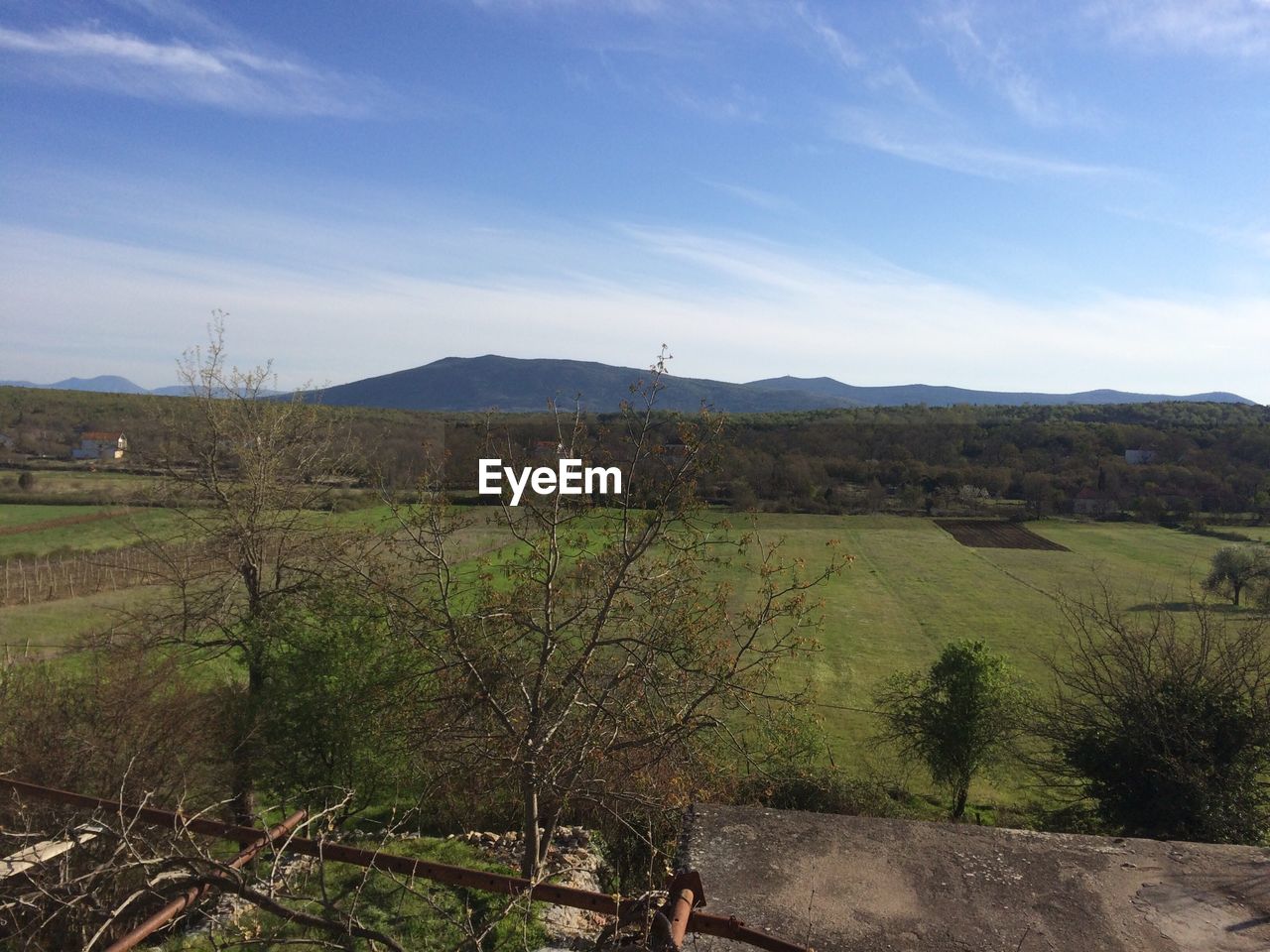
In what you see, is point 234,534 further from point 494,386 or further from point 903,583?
point 494,386

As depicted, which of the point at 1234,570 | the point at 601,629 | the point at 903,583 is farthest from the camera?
the point at 903,583

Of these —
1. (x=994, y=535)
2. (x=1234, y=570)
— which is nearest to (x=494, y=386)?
(x=994, y=535)

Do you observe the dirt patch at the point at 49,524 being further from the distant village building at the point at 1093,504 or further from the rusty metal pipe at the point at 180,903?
the distant village building at the point at 1093,504

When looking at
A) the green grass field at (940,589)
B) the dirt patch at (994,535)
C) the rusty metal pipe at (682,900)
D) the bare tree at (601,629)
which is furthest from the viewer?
the dirt patch at (994,535)

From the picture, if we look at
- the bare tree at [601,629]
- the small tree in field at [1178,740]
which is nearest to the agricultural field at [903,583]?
the bare tree at [601,629]

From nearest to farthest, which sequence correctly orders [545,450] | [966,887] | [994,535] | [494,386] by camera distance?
1. [966,887]
2. [545,450]
3. [994,535]
4. [494,386]

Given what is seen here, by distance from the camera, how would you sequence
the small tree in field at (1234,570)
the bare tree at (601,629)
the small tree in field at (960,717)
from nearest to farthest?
the bare tree at (601,629) → the small tree in field at (960,717) → the small tree in field at (1234,570)
